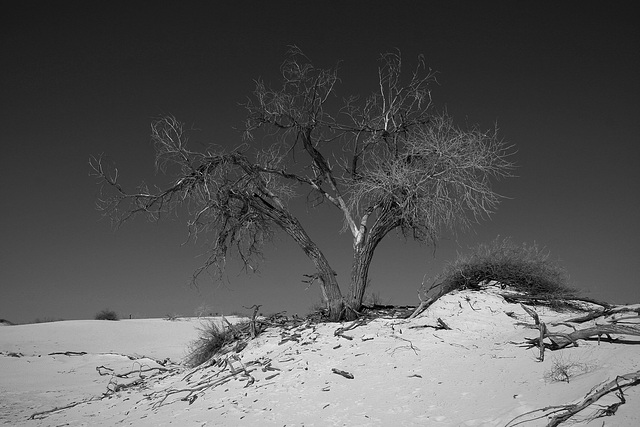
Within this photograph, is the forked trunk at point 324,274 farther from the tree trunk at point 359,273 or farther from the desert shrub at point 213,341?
the desert shrub at point 213,341

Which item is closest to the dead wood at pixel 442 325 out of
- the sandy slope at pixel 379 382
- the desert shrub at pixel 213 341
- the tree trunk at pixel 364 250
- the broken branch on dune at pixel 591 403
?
the sandy slope at pixel 379 382

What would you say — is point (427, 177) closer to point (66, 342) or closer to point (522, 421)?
point (522, 421)

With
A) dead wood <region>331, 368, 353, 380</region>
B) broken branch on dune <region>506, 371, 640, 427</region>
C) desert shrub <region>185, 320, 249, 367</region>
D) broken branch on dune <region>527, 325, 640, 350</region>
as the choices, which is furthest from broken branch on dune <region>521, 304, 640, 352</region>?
desert shrub <region>185, 320, 249, 367</region>

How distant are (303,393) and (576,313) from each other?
4.96 metres

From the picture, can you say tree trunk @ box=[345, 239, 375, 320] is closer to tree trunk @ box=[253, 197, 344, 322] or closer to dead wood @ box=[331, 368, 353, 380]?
tree trunk @ box=[253, 197, 344, 322]

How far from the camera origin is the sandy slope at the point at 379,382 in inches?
191

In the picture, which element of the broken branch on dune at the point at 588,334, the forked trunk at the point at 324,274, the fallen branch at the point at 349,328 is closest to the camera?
the broken branch on dune at the point at 588,334

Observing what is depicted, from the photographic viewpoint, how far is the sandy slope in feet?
15.9

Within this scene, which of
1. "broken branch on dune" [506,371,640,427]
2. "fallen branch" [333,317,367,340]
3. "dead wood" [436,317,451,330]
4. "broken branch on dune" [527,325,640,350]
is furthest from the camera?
"fallen branch" [333,317,367,340]

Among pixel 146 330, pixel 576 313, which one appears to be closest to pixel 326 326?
pixel 576 313

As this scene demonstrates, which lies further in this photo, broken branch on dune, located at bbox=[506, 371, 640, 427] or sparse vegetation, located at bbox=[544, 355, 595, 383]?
sparse vegetation, located at bbox=[544, 355, 595, 383]

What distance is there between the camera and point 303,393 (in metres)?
6.52

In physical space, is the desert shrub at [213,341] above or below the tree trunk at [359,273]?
below

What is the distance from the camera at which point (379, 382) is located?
6309mm
